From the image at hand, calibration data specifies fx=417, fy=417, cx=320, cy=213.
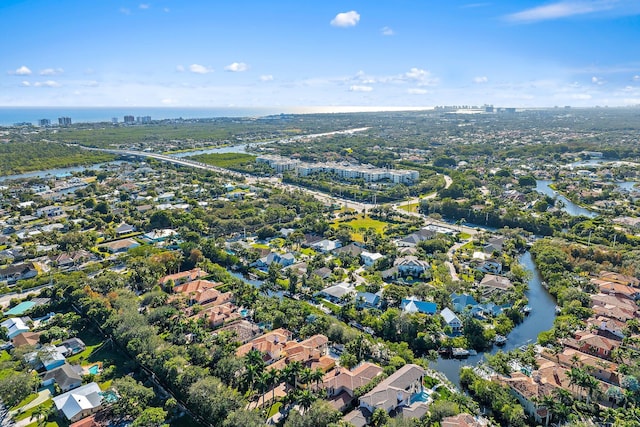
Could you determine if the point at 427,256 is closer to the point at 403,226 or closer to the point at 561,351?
the point at 403,226

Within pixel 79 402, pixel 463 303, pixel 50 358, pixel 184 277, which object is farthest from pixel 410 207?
pixel 79 402

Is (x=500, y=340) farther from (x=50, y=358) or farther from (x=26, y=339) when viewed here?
(x=26, y=339)

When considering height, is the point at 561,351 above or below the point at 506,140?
below

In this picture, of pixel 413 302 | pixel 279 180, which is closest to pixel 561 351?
pixel 413 302

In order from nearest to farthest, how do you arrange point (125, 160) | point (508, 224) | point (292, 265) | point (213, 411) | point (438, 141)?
point (213, 411) < point (292, 265) < point (508, 224) < point (125, 160) < point (438, 141)

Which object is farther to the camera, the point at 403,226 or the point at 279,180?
the point at 279,180

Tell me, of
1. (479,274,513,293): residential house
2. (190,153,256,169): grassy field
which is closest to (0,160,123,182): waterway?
(190,153,256,169): grassy field

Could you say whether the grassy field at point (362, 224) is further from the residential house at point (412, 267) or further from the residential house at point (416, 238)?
the residential house at point (412, 267)

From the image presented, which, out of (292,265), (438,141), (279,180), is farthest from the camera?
(438,141)
